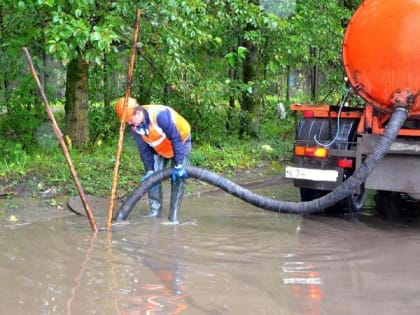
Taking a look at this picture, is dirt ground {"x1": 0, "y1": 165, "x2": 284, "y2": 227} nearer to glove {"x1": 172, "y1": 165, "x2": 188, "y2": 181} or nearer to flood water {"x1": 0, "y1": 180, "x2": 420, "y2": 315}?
flood water {"x1": 0, "y1": 180, "x2": 420, "y2": 315}

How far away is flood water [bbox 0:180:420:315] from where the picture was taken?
4.27 meters

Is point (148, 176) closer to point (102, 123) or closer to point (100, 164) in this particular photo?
point (100, 164)

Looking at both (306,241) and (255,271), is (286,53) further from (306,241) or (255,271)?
(255,271)

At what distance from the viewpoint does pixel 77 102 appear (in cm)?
991

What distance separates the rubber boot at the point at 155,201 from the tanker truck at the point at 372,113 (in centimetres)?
164

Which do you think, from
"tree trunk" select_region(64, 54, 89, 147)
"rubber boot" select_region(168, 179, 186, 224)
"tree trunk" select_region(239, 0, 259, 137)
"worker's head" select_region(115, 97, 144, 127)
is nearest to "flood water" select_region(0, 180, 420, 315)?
"rubber boot" select_region(168, 179, 186, 224)

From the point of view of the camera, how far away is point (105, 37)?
666 cm

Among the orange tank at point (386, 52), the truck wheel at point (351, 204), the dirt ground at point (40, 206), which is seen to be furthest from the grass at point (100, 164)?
the orange tank at point (386, 52)

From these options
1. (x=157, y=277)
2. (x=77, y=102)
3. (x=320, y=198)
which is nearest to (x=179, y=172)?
(x=320, y=198)

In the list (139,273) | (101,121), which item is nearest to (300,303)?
(139,273)

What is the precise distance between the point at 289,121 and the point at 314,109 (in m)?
10.5

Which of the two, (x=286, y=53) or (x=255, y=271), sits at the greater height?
(x=286, y=53)

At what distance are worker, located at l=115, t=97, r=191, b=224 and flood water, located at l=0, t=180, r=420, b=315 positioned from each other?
0.31 m

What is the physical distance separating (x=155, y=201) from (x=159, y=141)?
82 cm
